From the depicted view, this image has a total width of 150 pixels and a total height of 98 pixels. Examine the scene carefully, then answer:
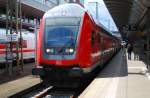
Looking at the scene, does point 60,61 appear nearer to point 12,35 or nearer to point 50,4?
point 12,35

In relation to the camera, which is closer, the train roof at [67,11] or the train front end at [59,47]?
the train front end at [59,47]

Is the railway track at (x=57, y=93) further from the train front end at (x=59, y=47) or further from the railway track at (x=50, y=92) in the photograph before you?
the train front end at (x=59, y=47)

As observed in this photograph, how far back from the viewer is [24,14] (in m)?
52.5

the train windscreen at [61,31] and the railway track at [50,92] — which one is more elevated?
the train windscreen at [61,31]

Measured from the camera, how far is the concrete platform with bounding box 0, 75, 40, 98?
48.2 feet

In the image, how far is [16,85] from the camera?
1684cm

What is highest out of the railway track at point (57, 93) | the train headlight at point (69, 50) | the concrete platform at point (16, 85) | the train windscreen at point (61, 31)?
the train windscreen at point (61, 31)

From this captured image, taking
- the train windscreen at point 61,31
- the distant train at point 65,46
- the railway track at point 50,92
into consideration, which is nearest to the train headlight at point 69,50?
the distant train at point 65,46

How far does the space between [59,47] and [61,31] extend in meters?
0.66

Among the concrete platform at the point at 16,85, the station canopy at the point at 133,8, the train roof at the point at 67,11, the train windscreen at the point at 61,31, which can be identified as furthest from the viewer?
the station canopy at the point at 133,8

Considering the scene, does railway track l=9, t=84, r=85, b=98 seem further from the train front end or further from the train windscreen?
the train windscreen

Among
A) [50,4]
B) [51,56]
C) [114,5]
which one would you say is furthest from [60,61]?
[50,4]

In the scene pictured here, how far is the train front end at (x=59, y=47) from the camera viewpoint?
15.5 meters

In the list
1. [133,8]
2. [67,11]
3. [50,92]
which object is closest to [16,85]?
[50,92]
